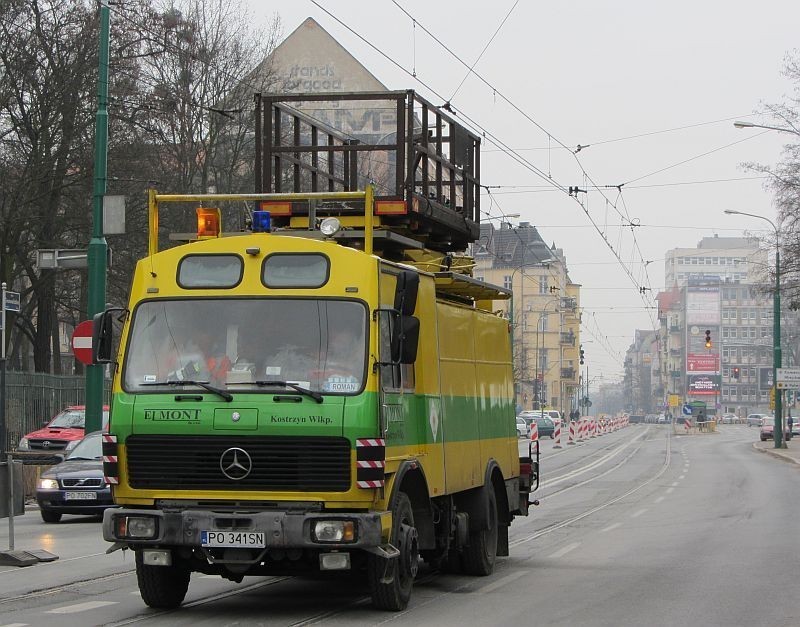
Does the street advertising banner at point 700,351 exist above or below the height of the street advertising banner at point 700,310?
below

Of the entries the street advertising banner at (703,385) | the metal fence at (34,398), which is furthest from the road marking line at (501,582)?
the street advertising banner at (703,385)

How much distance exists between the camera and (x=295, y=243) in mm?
10781

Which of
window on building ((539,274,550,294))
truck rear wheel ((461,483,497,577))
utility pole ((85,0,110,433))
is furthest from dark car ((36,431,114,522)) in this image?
window on building ((539,274,550,294))

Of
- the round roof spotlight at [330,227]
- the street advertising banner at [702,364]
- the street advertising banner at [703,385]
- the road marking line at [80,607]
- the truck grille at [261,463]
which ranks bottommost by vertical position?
the road marking line at [80,607]

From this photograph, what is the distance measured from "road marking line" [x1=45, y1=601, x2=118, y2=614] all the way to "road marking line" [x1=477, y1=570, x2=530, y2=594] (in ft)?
10.4

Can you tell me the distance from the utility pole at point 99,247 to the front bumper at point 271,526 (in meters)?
13.5

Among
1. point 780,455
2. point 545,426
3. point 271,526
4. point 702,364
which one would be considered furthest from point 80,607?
point 702,364

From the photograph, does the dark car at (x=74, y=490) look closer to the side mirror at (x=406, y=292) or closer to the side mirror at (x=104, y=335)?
the side mirror at (x=104, y=335)

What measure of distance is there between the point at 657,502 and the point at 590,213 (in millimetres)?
14762

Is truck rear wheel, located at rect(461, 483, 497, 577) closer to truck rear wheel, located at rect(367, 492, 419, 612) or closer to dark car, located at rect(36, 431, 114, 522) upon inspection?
truck rear wheel, located at rect(367, 492, 419, 612)

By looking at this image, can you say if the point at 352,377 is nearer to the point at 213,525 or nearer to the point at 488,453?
the point at 213,525

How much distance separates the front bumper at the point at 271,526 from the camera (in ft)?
33.0

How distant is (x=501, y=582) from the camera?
13.4 m

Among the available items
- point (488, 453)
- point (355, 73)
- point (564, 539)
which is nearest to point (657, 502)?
point (564, 539)
